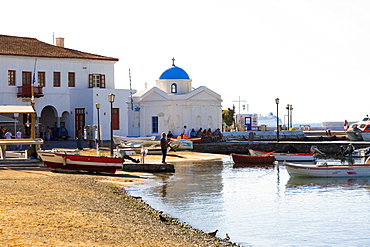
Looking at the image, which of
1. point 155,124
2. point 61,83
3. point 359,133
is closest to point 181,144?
point 155,124

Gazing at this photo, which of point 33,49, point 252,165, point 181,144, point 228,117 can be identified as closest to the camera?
point 252,165

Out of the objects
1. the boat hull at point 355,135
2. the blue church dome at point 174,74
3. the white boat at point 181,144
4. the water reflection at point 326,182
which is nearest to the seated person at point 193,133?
the white boat at point 181,144

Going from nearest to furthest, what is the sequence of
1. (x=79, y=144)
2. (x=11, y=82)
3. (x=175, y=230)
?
1. (x=175, y=230)
2. (x=79, y=144)
3. (x=11, y=82)

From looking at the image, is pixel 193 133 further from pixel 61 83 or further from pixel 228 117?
pixel 228 117

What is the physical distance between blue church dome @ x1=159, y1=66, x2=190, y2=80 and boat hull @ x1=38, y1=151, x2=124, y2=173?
1250 inches

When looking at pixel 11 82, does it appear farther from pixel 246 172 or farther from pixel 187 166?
pixel 246 172

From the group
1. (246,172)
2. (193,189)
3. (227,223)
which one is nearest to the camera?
(227,223)

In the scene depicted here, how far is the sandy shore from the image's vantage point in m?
14.2

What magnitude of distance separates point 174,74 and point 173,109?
5.12 meters

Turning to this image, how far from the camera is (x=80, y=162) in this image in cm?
3069

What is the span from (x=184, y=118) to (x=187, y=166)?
19.2 m

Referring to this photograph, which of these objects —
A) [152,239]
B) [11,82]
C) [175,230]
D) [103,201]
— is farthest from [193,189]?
[11,82]

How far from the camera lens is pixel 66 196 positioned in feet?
70.3

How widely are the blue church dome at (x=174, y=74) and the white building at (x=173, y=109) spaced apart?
19cm
